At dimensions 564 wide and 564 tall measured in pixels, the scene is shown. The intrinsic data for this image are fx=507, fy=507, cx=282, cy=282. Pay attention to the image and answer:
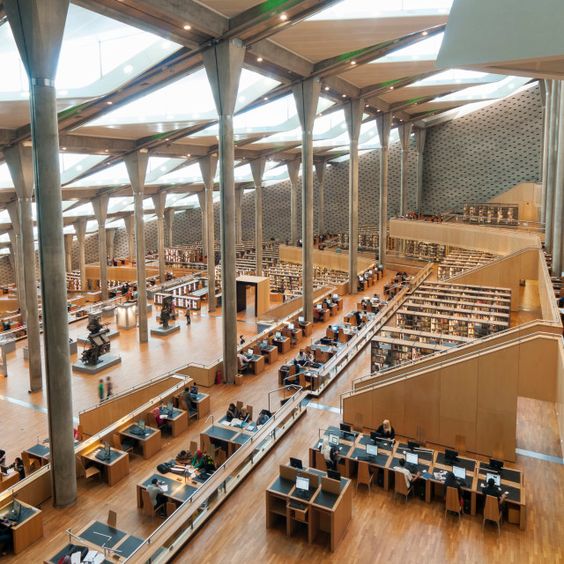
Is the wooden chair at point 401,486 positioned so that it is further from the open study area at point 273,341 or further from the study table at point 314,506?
the study table at point 314,506

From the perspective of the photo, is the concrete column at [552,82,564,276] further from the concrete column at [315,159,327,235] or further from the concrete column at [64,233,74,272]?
the concrete column at [64,233,74,272]

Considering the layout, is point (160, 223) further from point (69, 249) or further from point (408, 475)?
point (408, 475)

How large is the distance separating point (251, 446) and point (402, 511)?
2.92 m

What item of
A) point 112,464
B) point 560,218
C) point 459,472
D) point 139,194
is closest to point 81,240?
point 139,194

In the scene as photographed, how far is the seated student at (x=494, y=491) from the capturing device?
8.02m

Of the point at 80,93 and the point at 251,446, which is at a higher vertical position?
the point at 80,93

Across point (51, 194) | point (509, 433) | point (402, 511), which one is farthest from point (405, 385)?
point (51, 194)

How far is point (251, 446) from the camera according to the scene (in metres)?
9.61

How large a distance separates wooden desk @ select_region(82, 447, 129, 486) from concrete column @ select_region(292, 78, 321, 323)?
1115cm

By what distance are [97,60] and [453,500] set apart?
1464cm

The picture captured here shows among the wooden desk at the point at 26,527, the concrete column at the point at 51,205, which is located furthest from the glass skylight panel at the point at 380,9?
the wooden desk at the point at 26,527

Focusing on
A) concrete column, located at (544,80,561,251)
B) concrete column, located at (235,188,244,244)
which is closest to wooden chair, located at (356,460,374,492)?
concrete column, located at (544,80,561,251)

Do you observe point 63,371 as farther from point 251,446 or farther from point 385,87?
point 385,87

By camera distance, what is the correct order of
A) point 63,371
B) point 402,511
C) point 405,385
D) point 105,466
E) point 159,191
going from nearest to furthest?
1. point 402,511
2. point 63,371
3. point 105,466
4. point 405,385
5. point 159,191
